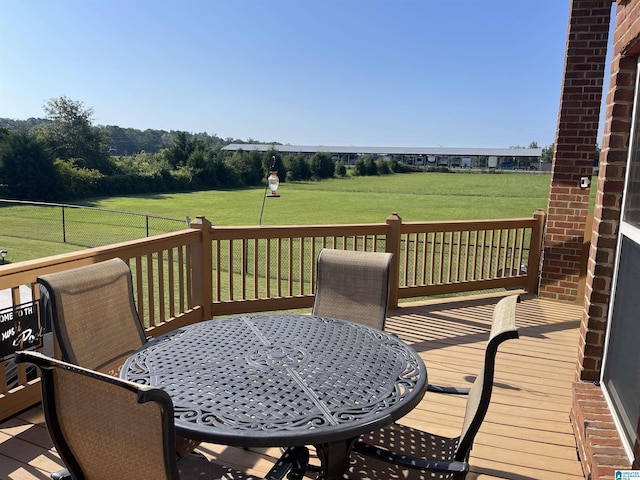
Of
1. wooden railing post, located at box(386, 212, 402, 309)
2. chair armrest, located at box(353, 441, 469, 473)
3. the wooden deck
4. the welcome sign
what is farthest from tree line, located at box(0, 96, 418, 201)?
chair armrest, located at box(353, 441, 469, 473)

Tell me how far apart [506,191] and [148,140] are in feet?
208

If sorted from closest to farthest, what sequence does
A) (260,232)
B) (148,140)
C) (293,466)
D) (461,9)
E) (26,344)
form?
(293,466), (26,344), (260,232), (461,9), (148,140)

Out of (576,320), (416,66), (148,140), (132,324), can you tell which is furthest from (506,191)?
(148,140)

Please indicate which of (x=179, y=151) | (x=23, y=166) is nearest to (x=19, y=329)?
(x=23, y=166)

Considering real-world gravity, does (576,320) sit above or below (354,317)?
below

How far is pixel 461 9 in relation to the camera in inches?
755

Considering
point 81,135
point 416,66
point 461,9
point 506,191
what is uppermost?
point 416,66

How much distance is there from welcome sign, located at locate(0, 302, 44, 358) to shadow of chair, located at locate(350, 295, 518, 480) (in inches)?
75.4

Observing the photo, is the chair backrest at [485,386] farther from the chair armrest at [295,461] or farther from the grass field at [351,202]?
the grass field at [351,202]

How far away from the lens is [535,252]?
5531 mm

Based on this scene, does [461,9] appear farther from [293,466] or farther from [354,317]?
[293,466]

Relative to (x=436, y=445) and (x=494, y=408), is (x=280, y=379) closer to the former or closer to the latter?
(x=436, y=445)

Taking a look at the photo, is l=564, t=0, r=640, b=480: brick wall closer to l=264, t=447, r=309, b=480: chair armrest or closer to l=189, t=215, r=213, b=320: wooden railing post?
l=264, t=447, r=309, b=480: chair armrest

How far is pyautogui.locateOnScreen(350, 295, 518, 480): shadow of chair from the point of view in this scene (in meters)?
1.47
